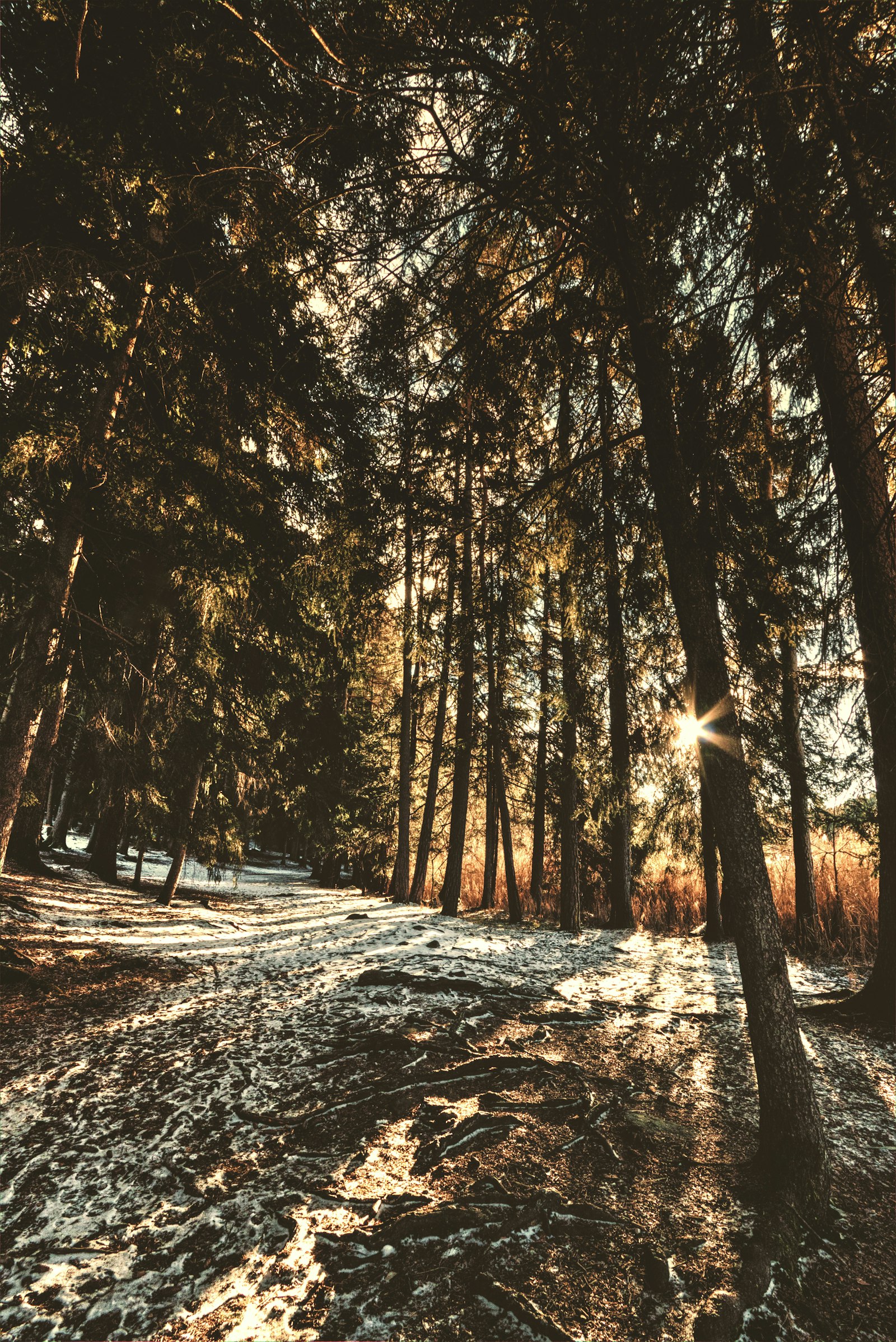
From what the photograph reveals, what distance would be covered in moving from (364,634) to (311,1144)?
3897mm

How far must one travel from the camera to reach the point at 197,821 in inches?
430

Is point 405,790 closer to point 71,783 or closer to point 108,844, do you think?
point 108,844

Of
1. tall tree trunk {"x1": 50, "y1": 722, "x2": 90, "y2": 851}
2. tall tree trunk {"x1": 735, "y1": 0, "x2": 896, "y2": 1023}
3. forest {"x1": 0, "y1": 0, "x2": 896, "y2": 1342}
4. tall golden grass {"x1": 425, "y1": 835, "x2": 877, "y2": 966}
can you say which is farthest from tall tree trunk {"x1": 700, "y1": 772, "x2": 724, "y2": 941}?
tall tree trunk {"x1": 50, "y1": 722, "x2": 90, "y2": 851}

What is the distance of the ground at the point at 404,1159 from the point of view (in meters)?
2.12

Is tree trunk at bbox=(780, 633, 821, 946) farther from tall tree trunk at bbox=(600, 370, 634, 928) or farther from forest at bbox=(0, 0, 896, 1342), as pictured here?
tall tree trunk at bbox=(600, 370, 634, 928)

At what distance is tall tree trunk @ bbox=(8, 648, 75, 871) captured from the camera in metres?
6.56

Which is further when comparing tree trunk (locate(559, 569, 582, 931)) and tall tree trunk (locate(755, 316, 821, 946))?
tree trunk (locate(559, 569, 582, 931))

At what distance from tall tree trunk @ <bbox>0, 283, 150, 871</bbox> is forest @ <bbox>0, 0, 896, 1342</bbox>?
0.14 feet

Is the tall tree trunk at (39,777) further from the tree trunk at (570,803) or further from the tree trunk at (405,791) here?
the tree trunk at (570,803)

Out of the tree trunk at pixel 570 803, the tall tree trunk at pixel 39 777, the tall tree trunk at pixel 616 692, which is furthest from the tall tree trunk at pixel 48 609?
the tree trunk at pixel 570 803

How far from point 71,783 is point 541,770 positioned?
13782mm

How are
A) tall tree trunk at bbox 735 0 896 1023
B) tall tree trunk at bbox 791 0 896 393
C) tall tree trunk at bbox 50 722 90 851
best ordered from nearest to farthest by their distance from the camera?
Answer: tall tree trunk at bbox 791 0 896 393 → tall tree trunk at bbox 735 0 896 1023 → tall tree trunk at bbox 50 722 90 851

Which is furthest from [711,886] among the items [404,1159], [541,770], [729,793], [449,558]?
[404,1159]

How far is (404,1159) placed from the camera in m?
3.03
